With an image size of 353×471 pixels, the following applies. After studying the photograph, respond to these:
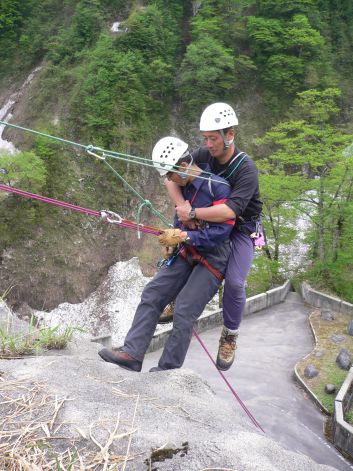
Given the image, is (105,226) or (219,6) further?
(219,6)

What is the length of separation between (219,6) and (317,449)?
29202 mm

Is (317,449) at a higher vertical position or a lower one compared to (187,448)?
lower

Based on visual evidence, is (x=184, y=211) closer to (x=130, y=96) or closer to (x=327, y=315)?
(x=327, y=315)

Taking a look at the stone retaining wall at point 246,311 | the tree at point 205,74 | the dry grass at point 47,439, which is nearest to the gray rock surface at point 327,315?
the stone retaining wall at point 246,311

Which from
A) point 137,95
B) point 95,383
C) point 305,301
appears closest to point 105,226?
Answer: point 137,95

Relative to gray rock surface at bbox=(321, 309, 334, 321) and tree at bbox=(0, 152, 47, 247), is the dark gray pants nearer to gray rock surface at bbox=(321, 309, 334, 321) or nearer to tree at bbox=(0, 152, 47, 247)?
gray rock surface at bbox=(321, 309, 334, 321)

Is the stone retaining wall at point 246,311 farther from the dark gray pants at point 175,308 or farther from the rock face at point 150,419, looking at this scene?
the rock face at point 150,419

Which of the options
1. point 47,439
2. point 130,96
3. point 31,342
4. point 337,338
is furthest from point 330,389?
point 130,96

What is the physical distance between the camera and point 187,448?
264 cm

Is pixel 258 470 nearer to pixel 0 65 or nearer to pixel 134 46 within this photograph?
pixel 134 46

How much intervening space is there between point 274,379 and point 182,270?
602cm

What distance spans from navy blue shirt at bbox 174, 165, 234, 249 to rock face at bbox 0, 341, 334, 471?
1.12m

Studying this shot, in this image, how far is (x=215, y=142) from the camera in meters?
4.15

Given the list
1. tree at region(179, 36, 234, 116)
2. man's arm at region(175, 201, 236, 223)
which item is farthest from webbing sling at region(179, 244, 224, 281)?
tree at region(179, 36, 234, 116)
